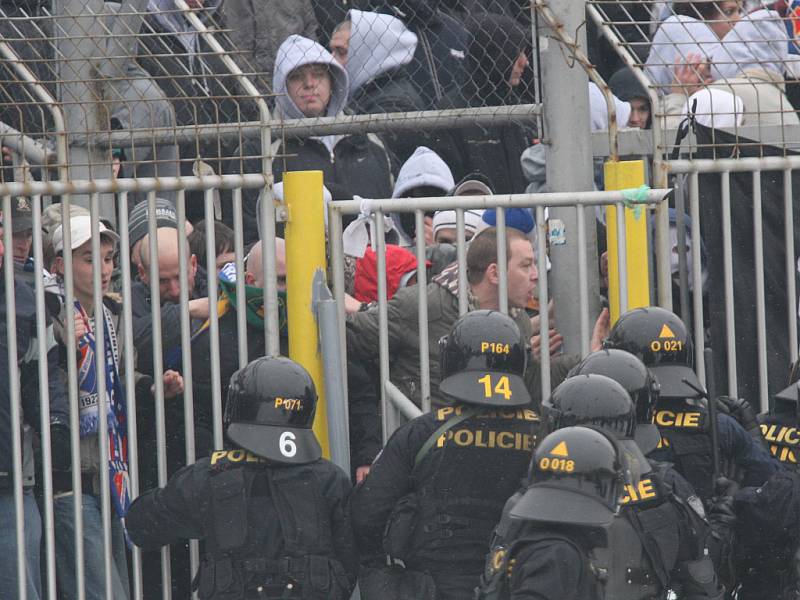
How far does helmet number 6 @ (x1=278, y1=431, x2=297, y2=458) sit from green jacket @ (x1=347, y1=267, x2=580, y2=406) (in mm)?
825

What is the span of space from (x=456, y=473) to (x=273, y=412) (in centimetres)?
62

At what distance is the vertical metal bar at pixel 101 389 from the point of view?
537cm

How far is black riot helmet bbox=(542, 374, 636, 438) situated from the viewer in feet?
14.7

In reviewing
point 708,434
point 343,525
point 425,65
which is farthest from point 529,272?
point 425,65

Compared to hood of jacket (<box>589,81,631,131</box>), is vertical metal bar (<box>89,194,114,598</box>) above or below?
below

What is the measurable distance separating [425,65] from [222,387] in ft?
9.01

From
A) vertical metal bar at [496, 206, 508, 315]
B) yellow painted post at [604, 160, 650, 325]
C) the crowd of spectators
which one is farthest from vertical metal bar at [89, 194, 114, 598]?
yellow painted post at [604, 160, 650, 325]

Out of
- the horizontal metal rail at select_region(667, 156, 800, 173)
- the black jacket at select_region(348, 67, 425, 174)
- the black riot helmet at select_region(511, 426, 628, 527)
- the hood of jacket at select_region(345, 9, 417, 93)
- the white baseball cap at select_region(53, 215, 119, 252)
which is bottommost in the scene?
the black riot helmet at select_region(511, 426, 628, 527)

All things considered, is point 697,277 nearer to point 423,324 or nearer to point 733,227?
point 733,227

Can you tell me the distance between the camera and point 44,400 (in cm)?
532

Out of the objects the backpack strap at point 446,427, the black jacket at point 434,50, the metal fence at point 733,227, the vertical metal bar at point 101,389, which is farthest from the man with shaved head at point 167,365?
the black jacket at point 434,50

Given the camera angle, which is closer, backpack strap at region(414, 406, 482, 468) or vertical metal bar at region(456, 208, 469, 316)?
backpack strap at region(414, 406, 482, 468)

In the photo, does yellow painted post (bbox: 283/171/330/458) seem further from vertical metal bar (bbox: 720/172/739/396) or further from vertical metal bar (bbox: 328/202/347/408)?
vertical metal bar (bbox: 720/172/739/396)

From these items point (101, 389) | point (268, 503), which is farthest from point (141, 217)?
point (268, 503)
